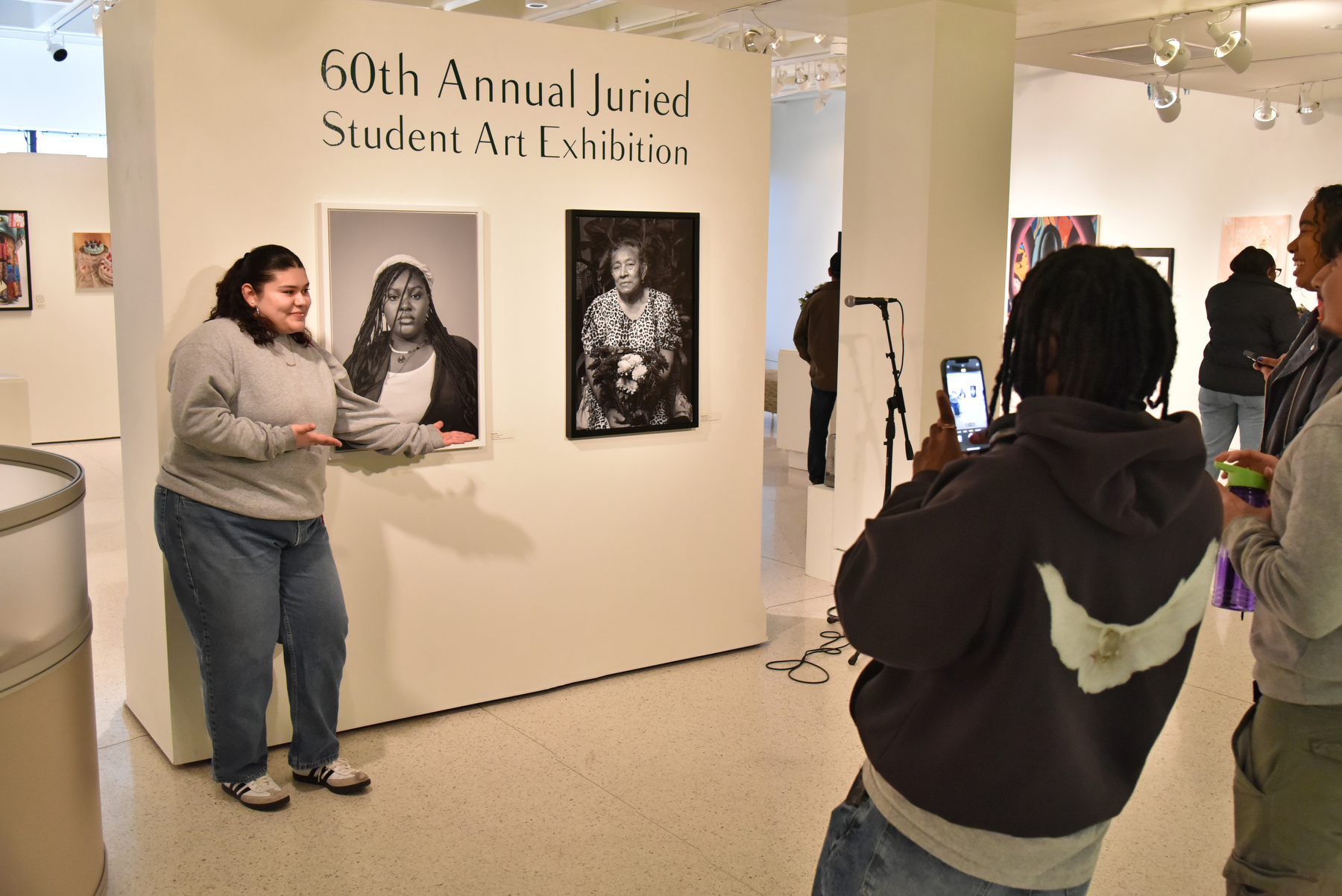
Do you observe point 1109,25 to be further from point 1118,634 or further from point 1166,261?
point 1118,634

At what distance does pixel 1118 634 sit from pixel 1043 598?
149 mm

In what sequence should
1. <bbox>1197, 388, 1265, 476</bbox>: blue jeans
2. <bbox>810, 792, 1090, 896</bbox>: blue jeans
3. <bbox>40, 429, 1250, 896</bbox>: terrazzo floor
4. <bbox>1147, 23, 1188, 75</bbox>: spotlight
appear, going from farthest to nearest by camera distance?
1. <bbox>1197, 388, 1265, 476</bbox>: blue jeans
2. <bbox>1147, 23, 1188, 75</bbox>: spotlight
3. <bbox>40, 429, 1250, 896</bbox>: terrazzo floor
4. <bbox>810, 792, 1090, 896</bbox>: blue jeans

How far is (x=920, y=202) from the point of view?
203 inches

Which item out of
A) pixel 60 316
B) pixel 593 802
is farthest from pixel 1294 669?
pixel 60 316

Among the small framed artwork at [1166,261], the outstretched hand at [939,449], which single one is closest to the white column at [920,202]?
the outstretched hand at [939,449]

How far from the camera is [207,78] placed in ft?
11.1

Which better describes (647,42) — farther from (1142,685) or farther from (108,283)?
(108,283)

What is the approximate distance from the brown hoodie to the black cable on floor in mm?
2898

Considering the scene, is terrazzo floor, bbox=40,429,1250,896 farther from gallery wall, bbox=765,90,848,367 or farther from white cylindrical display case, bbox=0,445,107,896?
gallery wall, bbox=765,90,848,367

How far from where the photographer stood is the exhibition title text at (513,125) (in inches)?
144

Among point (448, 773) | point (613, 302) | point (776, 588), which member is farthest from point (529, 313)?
point (776, 588)

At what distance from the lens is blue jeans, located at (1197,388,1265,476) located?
7152 millimetres

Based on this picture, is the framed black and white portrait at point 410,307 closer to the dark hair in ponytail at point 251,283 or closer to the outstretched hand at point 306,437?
the dark hair in ponytail at point 251,283

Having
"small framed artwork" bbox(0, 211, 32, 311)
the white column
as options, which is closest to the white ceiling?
the white column
